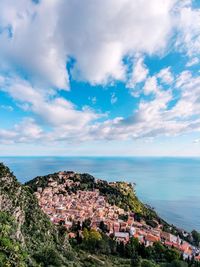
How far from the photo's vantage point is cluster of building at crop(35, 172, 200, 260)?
124 feet

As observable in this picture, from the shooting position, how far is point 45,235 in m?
21.0

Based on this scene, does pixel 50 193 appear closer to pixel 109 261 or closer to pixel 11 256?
pixel 109 261

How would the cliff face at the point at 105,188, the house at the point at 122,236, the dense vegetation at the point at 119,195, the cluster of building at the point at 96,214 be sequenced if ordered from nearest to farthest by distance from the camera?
1. the house at the point at 122,236
2. the cluster of building at the point at 96,214
3. the dense vegetation at the point at 119,195
4. the cliff face at the point at 105,188

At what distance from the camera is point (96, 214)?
4431 cm

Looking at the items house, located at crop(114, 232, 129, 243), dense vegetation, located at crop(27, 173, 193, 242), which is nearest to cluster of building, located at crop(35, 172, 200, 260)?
house, located at crop(114, 232, 129, 243)

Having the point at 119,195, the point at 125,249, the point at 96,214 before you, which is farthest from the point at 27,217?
the point at 119,195

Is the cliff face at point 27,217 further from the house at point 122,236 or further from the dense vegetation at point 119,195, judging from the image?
the dense vegetation at point 119,195

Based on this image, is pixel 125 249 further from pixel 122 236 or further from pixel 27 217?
pixel 27 217

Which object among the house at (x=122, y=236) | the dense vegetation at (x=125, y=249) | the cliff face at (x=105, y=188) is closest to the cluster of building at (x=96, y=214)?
the house at (x=122, y=236)

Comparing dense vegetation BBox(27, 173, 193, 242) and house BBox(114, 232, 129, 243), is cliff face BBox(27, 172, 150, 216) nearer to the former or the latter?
dense vegetation BBox(27, 173, 193, 242)

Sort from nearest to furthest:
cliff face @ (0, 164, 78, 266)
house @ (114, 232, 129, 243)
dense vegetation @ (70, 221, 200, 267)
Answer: cliff face @ (0, 164, 78, 266)
dense vegetation @ (70, 221, 200, 267)
house @ (114, 232, 129, 243)

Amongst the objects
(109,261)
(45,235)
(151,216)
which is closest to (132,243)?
(109,261)

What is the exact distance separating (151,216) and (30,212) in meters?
37.1

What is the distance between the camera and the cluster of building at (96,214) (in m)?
37.7
